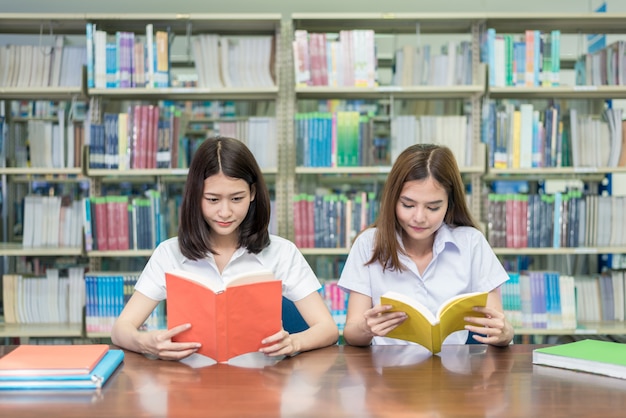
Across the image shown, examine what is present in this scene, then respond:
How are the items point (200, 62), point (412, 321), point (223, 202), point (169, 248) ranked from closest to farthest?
point (412, 321)
point (223, 202)
point (169, 248)
point (200, 62)

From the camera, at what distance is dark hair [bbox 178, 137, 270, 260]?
5.38 ft

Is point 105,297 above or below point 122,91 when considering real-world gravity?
below

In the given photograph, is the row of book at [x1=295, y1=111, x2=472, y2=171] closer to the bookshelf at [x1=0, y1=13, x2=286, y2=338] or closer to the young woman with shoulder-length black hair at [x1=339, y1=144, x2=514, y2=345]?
the bookshelf at [x1=0, y1=13, x2=286, y2=338]

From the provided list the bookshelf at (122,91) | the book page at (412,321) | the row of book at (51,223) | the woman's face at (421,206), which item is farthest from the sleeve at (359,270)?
the row of book at (51,223)

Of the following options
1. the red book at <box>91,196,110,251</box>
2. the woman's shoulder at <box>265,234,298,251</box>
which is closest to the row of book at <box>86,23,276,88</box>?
the red book at <box>91,196,110,251</box>

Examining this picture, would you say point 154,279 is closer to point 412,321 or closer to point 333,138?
point 412,321

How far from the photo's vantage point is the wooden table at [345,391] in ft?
3.40

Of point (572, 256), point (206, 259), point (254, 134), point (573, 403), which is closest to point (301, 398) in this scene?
point (573, 403)

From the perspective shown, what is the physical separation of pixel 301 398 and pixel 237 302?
0.27 meters

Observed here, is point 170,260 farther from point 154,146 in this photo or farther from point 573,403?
point 154,146

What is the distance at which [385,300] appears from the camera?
4.45 ft

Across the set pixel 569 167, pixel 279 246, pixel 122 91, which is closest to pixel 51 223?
pixel 122 91

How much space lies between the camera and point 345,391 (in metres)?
1.14

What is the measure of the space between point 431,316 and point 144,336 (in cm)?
64
